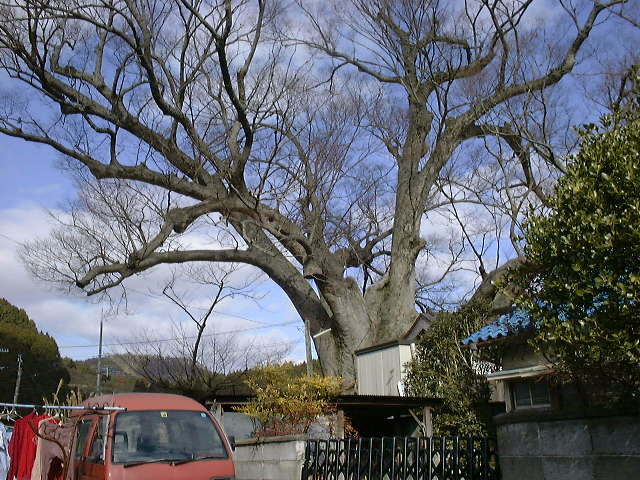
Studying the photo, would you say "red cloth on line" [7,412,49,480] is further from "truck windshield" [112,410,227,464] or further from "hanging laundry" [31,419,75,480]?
"truck windshield" [112,410,227,464]

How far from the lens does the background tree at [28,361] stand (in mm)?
41094

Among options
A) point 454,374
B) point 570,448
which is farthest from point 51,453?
point 454,374

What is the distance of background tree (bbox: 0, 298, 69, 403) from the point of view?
41094 mm

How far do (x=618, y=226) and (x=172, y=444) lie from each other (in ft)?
20.1

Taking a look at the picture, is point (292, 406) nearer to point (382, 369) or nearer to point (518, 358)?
point (518, 358)

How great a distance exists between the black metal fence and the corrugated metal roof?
1834 mm

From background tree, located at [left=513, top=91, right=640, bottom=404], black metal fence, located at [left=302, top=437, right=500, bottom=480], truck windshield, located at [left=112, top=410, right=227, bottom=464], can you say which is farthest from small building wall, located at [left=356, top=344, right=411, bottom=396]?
background tree, located at [left=513, top=91, right=640, bottom=404]

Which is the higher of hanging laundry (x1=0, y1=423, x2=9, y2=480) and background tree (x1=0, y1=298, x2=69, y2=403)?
background tree (x1=0, y1=298, x2=69, y2=403)

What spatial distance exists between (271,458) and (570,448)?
7.03 m

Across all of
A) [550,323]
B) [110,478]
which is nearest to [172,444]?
[110,478]

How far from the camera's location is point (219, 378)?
32469 millimetres

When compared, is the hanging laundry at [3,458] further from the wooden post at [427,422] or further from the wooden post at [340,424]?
the wooden post at [427,422]

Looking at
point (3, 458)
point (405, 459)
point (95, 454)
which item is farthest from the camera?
point (405, 459)

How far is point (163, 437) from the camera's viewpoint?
9039mm
